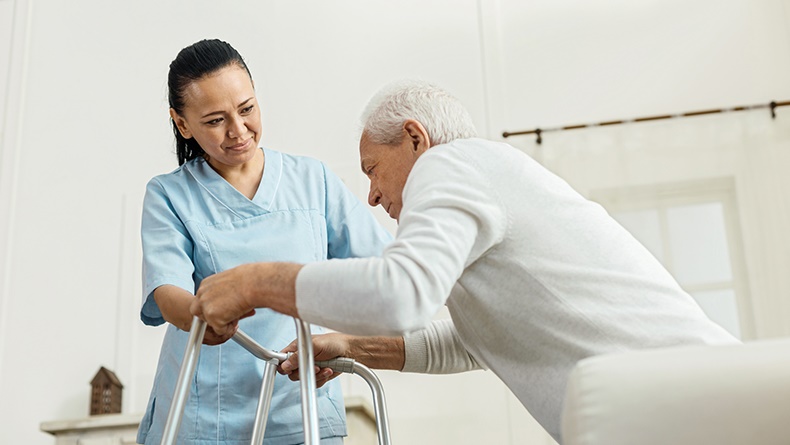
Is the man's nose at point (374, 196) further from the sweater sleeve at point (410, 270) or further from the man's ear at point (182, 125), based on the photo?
the man's ear at point (182, 125)

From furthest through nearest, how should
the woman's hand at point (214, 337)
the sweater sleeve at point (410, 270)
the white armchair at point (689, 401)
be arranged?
the woman's hand at point (214, 337)
the sweater sleeve at point (410, 270)
the white armchair at point (689, 401)

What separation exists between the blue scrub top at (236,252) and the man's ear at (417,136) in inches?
11.7

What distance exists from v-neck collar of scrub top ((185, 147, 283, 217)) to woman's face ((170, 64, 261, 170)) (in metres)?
0.03

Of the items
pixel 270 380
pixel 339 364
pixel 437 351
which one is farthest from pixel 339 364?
pixel 437 351

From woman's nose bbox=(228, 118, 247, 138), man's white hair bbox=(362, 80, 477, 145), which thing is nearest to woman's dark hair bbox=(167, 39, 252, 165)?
woman's nose bbox=(228, 118, 247, 138)

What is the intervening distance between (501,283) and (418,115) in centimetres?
37

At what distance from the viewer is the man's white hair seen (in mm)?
1607

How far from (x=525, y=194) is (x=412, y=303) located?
29 cm

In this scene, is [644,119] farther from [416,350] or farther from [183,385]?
[183,385]

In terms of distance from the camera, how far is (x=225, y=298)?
135 cm

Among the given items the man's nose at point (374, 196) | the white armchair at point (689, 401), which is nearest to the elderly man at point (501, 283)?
the man's nose at point (374, 196)

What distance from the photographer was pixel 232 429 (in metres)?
1.65

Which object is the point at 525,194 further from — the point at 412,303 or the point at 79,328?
the point at 79,328

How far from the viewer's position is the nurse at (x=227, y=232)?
1662 millimetres
